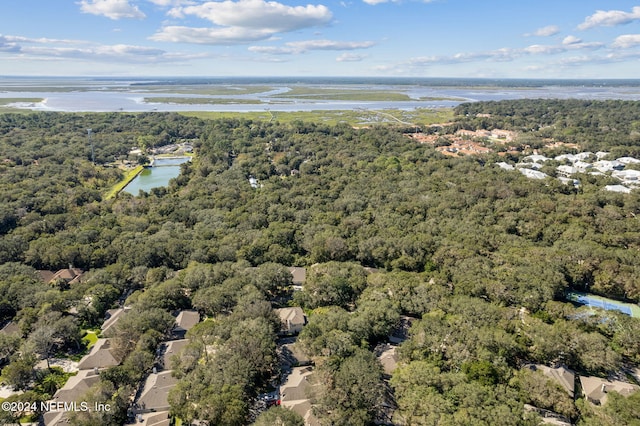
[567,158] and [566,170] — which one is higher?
[567,158]

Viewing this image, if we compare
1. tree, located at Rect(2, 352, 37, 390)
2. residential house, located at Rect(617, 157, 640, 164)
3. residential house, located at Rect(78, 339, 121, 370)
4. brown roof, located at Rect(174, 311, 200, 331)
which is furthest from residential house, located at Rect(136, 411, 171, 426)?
residential house, located at Rect(617, 157, 640, 164)

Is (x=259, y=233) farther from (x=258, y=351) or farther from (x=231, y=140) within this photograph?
(x=231, y=140)

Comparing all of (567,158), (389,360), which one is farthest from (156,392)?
(567,158)

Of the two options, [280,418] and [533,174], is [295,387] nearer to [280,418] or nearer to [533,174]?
[280,418]

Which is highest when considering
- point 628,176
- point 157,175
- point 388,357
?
point 628,176

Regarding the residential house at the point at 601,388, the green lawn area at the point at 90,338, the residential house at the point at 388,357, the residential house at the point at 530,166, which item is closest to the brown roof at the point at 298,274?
the residential house at the point at 388,357

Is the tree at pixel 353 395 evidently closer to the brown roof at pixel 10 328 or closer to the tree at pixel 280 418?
the tree at pixel 280 418

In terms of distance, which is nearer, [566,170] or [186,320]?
[186,320]
